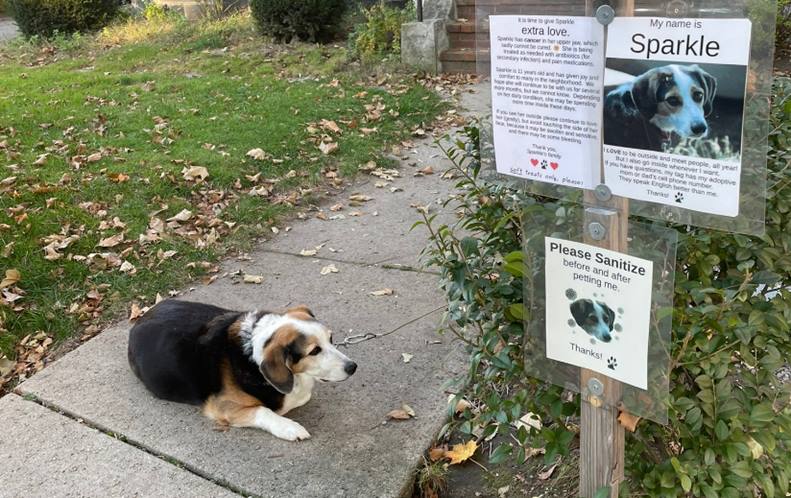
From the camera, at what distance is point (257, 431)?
329cm

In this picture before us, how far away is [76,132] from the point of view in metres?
7.41

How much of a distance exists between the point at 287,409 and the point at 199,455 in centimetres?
45

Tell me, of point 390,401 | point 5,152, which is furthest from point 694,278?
point 5,152

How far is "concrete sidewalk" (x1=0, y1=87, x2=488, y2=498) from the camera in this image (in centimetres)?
297

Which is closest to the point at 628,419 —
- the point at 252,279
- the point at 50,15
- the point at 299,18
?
the point at 252,279

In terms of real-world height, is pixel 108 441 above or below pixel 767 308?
below

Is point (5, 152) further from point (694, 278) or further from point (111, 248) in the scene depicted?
point (694, 278)

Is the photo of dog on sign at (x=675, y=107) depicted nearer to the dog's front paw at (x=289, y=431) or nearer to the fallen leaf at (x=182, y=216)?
the dog's front paw at (x=289, y=431)

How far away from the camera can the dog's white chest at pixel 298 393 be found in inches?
131

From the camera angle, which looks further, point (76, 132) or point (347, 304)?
point (76, 132)

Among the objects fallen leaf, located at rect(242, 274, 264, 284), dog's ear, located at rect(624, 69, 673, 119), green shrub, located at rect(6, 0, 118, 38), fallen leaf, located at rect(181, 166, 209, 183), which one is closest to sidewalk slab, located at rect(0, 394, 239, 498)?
fallen leaf, located at rect(242, 274, 264, 284)

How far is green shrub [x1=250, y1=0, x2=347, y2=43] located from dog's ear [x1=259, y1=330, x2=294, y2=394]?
893 centimetres

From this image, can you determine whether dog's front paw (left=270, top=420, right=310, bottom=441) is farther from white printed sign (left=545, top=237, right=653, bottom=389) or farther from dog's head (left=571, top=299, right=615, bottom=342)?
dog's head (left=571, top=299, right=615, bottom=342)

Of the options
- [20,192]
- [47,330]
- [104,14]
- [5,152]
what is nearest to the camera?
[47,330]
